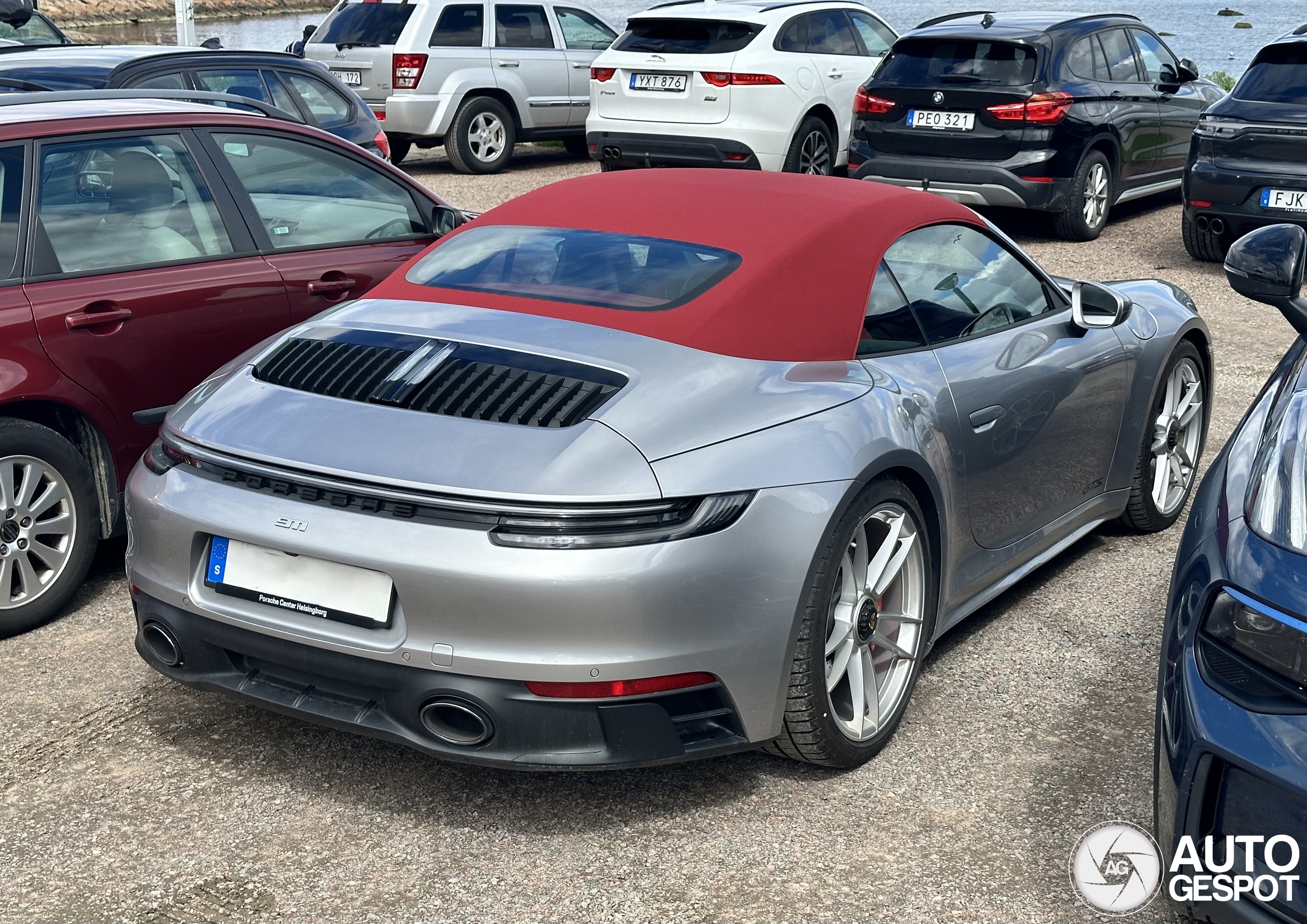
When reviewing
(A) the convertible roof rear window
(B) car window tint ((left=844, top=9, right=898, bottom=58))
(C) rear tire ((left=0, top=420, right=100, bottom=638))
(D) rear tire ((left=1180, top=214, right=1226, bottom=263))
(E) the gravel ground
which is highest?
(A) the convertible roof rear window

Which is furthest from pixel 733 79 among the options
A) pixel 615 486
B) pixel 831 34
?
pixel 615 486

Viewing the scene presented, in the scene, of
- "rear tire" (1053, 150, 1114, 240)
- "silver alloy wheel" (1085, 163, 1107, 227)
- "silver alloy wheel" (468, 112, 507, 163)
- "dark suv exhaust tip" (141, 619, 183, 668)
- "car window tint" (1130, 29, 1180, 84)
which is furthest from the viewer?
"silver alloy wheel" (468, 112, 507, 163)

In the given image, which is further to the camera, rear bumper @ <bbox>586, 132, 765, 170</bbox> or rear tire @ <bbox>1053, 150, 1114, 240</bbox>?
rear bumper @ <bbox>586, 132, 765, 170</bbox>

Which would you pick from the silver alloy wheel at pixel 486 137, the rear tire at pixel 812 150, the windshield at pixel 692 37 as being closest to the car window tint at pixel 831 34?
the rear tire at pixel 812 150

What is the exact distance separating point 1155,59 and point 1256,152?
2.91 m

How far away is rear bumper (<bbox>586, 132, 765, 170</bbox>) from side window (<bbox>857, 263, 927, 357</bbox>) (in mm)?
8043

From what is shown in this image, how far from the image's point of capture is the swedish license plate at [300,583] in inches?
124

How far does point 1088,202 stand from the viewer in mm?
11250

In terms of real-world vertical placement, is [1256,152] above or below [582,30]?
below

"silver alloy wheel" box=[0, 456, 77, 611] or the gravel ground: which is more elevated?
"silver alloy wheel" box=[0, 456, 77, 611]

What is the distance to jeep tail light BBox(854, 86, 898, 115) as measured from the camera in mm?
11070

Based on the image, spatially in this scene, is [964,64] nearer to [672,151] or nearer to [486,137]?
[672,151]

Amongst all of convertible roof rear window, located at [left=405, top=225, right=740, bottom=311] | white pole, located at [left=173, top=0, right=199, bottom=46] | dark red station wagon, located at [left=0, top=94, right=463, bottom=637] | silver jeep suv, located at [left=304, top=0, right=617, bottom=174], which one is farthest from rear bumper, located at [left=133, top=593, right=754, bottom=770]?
white pole, located at [left=173, top=0, right=199, bottom=46]

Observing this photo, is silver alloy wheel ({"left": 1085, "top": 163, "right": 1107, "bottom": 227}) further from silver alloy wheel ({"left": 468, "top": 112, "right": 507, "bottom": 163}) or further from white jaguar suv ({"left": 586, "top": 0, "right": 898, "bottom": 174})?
silver alloy wheel ({"left": 468, "top": 112, "right": 507, "bottom": 163})
